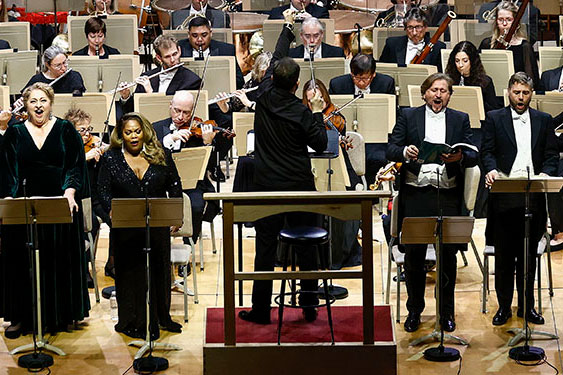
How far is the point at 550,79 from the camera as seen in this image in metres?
7.56

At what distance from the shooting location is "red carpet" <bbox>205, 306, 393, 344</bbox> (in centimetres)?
467

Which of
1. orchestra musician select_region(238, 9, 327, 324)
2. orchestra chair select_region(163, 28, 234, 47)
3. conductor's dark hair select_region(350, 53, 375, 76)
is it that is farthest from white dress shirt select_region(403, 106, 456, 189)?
orchestra chair select_region(163, 28, 234, 47)

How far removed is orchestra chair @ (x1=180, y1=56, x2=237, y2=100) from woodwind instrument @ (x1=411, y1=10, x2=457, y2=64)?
141 cm

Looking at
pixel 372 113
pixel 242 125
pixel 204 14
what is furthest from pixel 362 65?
pixel 204 14

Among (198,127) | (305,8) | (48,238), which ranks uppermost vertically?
(305,8)

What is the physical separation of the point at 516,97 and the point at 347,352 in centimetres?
186

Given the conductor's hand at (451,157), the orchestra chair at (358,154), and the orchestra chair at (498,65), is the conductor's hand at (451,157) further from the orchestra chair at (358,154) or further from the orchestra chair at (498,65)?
the orchestra chair at (498,65)

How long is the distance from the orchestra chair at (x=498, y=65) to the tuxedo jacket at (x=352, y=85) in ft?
2.70

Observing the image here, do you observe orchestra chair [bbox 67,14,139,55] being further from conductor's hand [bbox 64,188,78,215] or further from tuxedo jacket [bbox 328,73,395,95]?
conductor's hand [bbox 64,188,78,215]

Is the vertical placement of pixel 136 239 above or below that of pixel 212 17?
below

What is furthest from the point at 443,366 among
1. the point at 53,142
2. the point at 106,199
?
the point at 53,142

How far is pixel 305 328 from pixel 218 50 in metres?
3.88

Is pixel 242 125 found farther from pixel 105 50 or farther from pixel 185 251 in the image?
pixel 105 50

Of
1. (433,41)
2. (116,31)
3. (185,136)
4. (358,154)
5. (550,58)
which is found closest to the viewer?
(185,136)
